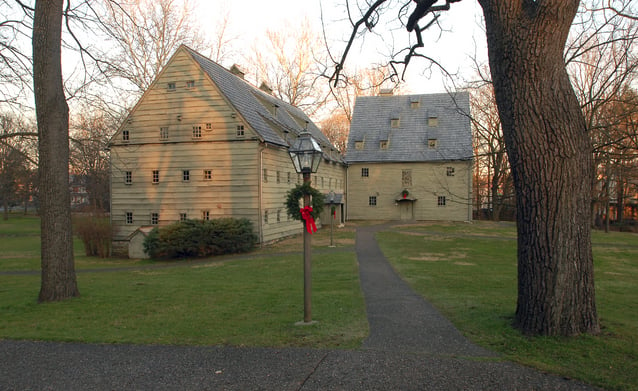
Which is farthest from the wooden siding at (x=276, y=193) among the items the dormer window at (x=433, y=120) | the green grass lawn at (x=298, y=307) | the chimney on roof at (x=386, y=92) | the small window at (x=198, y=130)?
the chimney on roof at (x=386, y=92)

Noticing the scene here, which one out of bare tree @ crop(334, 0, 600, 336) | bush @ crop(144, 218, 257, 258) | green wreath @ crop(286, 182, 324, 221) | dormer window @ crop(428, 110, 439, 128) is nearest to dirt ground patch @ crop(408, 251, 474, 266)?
bush @ crop(144, 218, 257, 258)

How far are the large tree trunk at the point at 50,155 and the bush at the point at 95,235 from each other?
645 inches

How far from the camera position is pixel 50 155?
32.3ft

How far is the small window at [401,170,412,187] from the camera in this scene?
38.7m

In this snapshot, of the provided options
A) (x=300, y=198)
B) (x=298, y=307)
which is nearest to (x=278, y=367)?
(x=300, y=198)

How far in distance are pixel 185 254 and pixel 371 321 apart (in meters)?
16.6

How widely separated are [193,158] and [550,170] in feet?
68.7

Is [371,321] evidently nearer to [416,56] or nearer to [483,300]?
[483,300]

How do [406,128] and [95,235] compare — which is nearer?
[95,235]

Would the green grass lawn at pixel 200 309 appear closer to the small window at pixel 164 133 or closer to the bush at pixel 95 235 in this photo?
the bush at pixel 95 235

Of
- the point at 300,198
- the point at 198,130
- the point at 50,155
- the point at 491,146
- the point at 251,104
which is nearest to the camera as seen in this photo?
the point at 300,198

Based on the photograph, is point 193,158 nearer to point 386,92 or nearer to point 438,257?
point 438,257

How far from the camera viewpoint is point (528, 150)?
6.26 m

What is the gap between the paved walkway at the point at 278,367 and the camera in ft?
16.1
